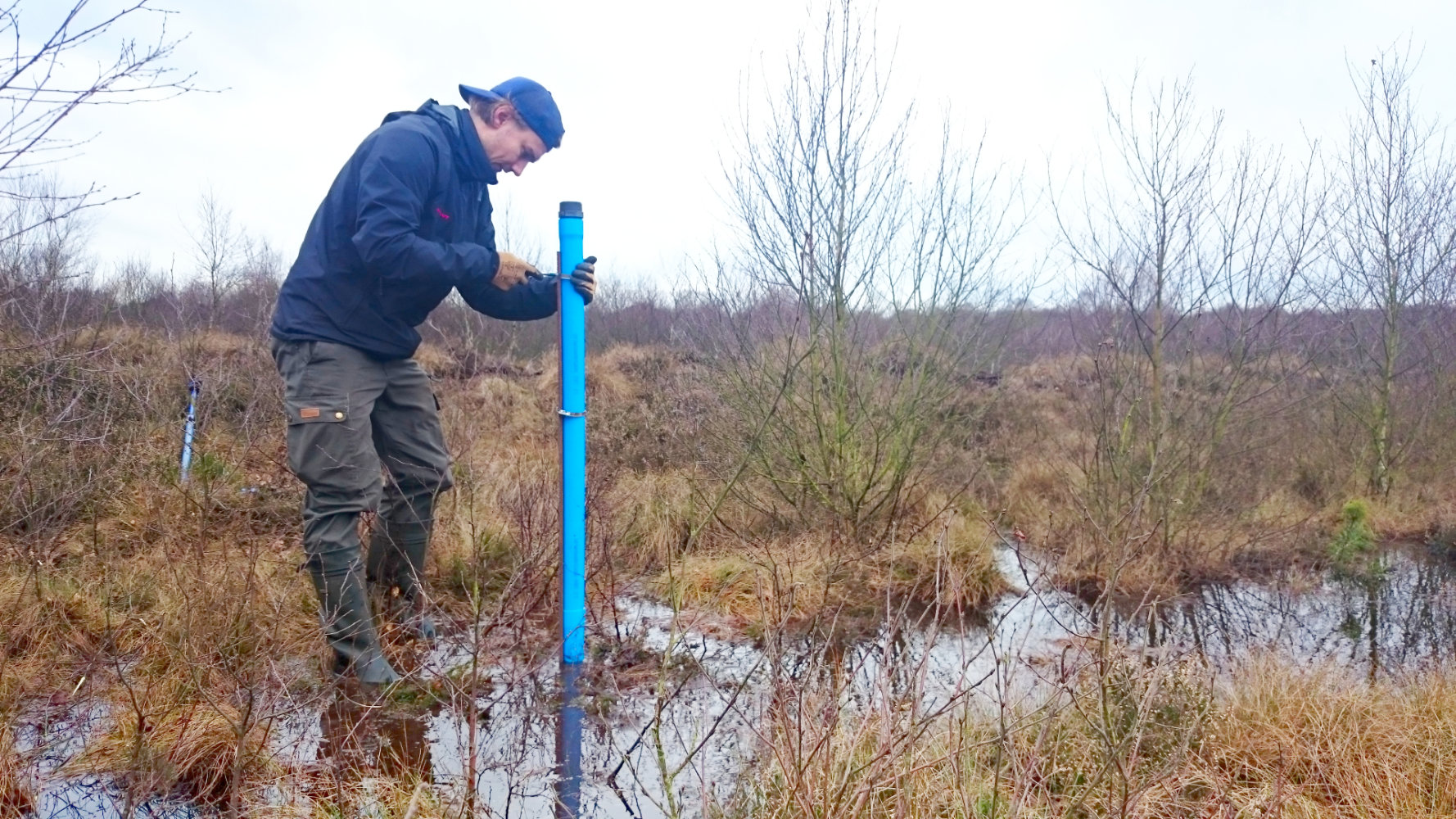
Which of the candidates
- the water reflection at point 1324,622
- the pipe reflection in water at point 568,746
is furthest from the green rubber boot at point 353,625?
the water reflection at point 1324,622

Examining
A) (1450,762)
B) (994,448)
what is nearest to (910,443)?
(1450,762)

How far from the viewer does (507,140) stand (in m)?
3.24

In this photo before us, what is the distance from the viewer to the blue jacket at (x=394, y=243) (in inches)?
115

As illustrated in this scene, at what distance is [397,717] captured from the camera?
297 cm

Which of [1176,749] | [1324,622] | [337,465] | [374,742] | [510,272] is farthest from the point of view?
[1324,622]

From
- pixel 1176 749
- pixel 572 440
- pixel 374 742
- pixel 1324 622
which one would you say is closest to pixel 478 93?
pixel 572 440

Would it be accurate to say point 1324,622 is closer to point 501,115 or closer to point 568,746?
point 568,746

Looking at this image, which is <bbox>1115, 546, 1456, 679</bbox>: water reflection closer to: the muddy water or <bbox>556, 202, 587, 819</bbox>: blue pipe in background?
the muddy water

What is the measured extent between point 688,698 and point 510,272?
163 cm

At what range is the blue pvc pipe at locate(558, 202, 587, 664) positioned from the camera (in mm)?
3301

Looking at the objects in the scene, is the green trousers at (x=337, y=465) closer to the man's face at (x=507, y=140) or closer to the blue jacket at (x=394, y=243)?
the blue jacket at (x=394, y=243)

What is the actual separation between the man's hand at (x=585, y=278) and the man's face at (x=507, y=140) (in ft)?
1.38

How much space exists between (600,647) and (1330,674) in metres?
2.77

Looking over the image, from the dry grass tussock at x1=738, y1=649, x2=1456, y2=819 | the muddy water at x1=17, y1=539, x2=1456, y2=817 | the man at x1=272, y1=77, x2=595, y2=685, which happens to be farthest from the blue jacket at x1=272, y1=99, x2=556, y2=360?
the dry grass tussock at x1=738, y1=649, x2=1456, y2=819
